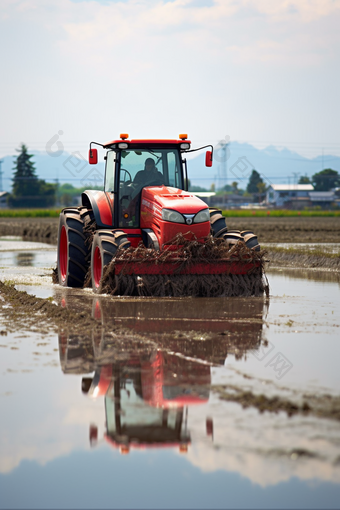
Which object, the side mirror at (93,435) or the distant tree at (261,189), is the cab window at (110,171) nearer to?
the side mirror at (93,435)

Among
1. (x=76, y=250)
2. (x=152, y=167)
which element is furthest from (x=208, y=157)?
(x=76, y=250)

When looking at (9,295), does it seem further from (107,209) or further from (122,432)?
(122,432)

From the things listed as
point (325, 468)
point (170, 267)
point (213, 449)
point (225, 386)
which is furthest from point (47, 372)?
point (170, 267)

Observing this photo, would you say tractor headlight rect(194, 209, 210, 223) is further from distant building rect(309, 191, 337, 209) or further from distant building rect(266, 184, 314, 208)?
distant building rect(309, 191, 337, 209)

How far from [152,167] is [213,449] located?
25.4ft

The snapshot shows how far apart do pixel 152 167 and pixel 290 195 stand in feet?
422

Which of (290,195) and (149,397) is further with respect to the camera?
(290,195)

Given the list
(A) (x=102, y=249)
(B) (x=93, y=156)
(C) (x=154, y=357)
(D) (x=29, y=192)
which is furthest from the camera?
(D) (x=29, y=192)

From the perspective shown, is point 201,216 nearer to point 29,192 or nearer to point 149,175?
point 149,175

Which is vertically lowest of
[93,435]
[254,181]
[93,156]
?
[93,435]

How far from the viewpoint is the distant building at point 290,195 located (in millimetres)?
123338

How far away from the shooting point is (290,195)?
13700 centimetres

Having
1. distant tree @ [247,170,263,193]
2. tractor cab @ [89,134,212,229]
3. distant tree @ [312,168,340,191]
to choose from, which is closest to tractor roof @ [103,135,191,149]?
tractor cab @ [89,134,212,229]

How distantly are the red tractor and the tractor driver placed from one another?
2cm
